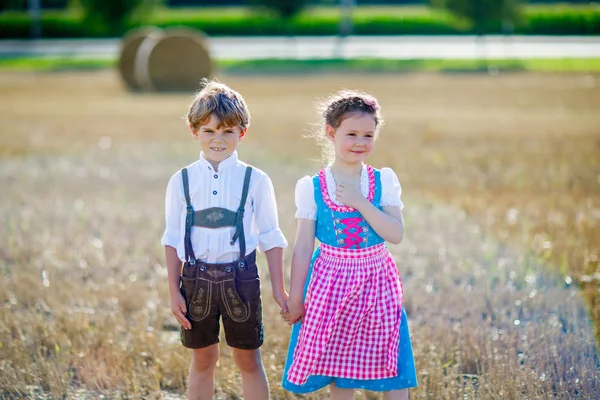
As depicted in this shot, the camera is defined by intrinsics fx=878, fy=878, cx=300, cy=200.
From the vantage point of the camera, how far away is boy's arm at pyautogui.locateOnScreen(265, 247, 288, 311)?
3.62 meters

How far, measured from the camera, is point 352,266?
3570 mm

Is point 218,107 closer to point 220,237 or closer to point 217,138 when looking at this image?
point 217,138

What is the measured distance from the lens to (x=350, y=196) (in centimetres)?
351

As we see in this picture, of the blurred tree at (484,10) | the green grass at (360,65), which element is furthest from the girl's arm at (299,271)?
the blurred tree at (484,10)

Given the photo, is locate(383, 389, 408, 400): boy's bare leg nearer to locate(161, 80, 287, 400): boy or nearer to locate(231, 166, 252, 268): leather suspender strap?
locate(161, 80, 287, 400): boy

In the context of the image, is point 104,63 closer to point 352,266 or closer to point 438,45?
point 438,45

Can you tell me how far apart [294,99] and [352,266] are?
14.3 meters

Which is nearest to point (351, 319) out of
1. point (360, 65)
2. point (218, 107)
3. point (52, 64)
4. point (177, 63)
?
point (218, 107)

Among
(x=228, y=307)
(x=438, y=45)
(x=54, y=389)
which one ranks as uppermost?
(x=438, y=45)

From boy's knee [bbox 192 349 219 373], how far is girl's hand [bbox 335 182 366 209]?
0.87 meters

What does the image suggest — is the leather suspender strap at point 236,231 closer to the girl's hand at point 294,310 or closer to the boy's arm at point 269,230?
the boy's arm at point 269,230

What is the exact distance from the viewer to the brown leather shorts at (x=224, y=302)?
3.57 m

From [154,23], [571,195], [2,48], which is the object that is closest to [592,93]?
[571,195]

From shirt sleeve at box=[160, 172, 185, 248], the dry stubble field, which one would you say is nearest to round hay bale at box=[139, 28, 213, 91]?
the dry stubble field
